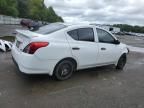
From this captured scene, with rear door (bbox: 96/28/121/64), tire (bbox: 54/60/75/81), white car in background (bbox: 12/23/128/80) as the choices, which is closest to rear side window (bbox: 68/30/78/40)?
white car in background (bbox: 12/23/128/80)

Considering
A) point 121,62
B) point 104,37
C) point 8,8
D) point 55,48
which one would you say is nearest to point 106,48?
point 104,37

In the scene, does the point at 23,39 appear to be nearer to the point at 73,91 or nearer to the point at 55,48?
the point at 55,48

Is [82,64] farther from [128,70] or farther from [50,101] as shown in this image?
[128,70]

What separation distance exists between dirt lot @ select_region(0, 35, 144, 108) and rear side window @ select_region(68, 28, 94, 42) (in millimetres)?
1147

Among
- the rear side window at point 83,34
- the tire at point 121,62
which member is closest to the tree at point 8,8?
the tire at point 121,62

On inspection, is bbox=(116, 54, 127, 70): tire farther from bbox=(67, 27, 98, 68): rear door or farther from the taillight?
the taillight

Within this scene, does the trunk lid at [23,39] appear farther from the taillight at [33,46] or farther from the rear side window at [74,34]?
the rear side window at [74,34]

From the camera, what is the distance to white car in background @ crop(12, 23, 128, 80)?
14.9 feet

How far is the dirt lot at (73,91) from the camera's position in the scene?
395 cm

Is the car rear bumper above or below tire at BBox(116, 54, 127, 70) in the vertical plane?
above

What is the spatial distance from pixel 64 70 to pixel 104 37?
1.82 meters

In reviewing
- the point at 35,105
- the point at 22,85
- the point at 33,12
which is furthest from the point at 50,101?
the point at 33,12

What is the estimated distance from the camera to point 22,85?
15.6ft

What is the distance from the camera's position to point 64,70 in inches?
204
